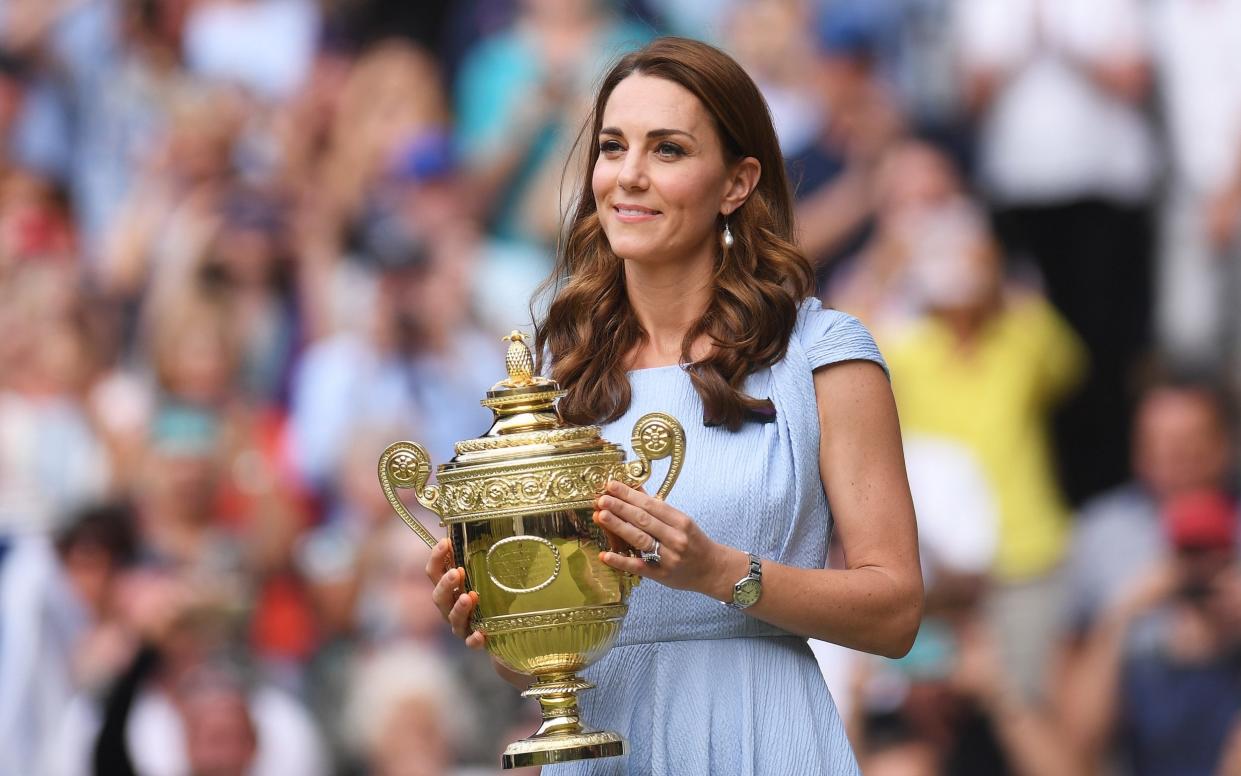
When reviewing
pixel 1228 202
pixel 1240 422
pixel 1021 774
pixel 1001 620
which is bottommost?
pixel 1021 774

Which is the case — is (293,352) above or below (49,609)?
above

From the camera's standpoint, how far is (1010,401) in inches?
263

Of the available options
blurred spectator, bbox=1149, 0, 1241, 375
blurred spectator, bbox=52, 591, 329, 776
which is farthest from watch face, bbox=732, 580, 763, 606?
blurred spectator, bbox=52, 591, 329, 776

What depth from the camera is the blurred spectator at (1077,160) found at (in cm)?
674

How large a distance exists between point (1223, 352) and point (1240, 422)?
0.93 ft

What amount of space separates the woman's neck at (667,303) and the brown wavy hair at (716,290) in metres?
0.02

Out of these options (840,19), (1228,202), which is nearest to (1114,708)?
(1228,202)

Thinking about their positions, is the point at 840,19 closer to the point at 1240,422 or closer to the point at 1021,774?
the point at 1240,422

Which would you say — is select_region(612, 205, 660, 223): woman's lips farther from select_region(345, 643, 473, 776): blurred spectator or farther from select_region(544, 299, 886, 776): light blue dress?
select_region(345, 643, 473, 776): blurred spectator

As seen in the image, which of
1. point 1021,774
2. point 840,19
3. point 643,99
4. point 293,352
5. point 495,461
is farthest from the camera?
point 293,352

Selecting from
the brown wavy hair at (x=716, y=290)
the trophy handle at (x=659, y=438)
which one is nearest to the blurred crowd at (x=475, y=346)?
the brown wavy hair at (x=716, y=290)

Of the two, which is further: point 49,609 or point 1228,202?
point 49,609

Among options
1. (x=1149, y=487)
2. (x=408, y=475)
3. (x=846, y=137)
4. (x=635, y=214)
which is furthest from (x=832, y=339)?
(x=846, y=137)

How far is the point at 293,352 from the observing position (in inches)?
304
